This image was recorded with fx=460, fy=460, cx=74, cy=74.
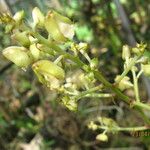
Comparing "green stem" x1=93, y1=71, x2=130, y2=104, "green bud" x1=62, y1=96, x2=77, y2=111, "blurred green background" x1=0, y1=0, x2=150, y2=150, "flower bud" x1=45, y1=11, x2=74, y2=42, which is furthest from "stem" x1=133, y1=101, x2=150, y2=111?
"blurred green background" x1=0, y1=0, x2=150, y2=150

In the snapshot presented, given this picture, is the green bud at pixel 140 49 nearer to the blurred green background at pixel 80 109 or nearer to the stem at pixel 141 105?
the stem at pixel 141 105

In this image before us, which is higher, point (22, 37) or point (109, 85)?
point (22, 37)

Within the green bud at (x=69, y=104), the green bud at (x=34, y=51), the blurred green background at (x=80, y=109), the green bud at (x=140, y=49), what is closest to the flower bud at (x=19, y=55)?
the green bud at (x=34, y=51)

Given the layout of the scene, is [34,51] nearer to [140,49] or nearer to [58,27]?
[58,27]

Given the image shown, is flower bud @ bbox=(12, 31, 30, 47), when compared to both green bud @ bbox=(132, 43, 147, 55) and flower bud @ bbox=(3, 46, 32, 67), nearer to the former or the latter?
flower bud @ bbox=(3, 46, 32, 67)

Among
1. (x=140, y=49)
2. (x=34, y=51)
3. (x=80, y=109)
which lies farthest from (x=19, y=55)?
(x=80, y=109)
